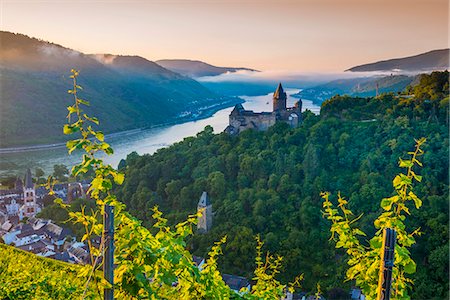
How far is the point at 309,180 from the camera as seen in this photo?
37.8 feet

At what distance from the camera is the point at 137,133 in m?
25.1

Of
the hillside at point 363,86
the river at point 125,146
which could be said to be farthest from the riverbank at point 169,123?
the hillside at point 363,86

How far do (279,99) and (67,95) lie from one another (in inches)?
596

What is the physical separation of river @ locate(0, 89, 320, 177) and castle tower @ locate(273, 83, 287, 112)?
24.3 inches

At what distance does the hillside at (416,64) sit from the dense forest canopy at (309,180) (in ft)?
1.40

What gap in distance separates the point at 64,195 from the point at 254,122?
24.3ft

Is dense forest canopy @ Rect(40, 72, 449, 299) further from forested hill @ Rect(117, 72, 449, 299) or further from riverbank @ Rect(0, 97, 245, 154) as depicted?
riverbank @ Rect(0, 97, 245, 154)

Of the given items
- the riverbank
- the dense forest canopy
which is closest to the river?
the riverbank

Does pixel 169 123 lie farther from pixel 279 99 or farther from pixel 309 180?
pixel 309 180

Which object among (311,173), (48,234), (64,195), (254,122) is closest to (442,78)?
(311,173)

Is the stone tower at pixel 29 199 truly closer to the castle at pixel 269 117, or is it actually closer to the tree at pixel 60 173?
the tree at pixel 60 173

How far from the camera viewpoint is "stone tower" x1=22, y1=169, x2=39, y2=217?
13.0m

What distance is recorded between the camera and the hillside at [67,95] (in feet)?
72.4

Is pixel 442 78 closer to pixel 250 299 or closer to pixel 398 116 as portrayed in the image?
pixel 398 116
